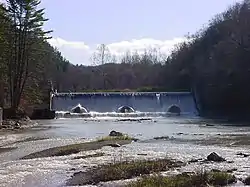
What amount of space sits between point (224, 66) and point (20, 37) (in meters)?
31.6

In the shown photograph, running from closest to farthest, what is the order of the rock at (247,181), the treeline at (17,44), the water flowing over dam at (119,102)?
the rock at (247,181)
the treeline at (17,44)
the water flowing over dam at (119,102)

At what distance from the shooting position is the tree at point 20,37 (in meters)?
58.0

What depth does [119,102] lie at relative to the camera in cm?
7388

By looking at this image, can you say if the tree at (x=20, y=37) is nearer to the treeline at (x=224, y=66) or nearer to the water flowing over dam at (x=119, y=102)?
the water flowing over dam at (x=119, y=102)

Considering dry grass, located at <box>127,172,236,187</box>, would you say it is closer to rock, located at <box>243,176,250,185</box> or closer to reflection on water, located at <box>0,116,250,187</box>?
rock, located at <box>243,176,250,185</box>

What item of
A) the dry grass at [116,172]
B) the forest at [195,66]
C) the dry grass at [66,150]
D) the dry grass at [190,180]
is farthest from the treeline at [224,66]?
the dry grass at [190,180]

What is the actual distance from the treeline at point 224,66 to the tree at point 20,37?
93.4 ft

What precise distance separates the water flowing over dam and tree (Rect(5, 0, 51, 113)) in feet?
41.8

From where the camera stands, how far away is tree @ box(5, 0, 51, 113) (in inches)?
2285

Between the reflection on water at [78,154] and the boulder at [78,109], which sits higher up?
the boulder at [78,109]

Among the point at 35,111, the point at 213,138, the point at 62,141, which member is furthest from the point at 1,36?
the point at 213,138

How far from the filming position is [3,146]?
30422 millimetres

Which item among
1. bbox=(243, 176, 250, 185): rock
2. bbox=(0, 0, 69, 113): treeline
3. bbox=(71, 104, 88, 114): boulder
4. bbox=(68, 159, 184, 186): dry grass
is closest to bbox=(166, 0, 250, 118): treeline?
bbox=(71, 104, 88, 114): boulder

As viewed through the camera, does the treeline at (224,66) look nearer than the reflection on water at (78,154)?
No
